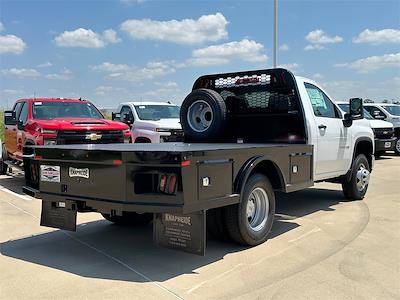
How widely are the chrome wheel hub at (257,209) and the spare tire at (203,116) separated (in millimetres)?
1603

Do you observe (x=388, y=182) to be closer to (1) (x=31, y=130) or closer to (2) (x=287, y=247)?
(2) (x=287, y=247)

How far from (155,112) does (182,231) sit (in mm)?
8766

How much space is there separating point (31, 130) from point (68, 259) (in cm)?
532

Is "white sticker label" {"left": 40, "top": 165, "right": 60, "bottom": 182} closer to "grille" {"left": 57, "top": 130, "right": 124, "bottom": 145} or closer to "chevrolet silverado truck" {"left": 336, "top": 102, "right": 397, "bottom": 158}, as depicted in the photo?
"grille" {"left": 57, "top": 130, "right": 124, "bottom": 145}

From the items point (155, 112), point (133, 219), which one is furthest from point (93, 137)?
point (155, 112)

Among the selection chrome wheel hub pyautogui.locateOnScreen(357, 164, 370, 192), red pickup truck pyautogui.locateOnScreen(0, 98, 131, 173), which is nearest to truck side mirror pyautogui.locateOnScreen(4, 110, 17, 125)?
red pickup truck pyautogui.locateOnScreen(0, 98, 131, 173)

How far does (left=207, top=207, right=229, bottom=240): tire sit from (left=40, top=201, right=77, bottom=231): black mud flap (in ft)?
4.89

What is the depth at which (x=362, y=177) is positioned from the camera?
8.12m

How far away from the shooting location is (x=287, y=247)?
17.2 feet

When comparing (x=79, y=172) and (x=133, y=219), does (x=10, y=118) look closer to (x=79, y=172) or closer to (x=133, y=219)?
(x=133, y=219)

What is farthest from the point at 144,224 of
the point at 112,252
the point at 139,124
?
the point at 139,124

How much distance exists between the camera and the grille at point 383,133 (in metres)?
15.5

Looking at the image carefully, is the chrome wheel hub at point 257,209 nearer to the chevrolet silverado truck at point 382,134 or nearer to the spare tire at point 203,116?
the spare tire at point 203,116

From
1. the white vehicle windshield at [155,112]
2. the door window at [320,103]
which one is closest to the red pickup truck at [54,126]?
the white vehicle windshield at [155,112]
